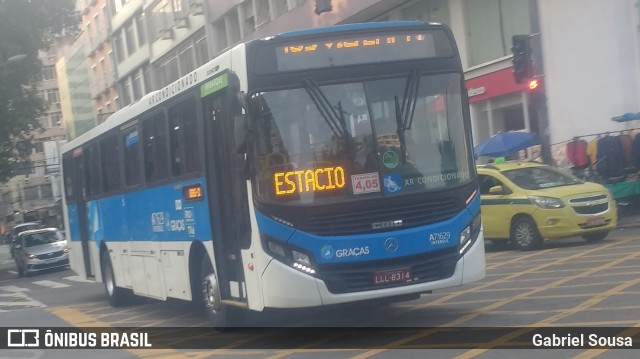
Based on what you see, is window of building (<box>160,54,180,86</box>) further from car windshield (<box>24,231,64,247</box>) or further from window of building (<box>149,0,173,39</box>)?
car windshield (<box>24,231,64,247</box>)

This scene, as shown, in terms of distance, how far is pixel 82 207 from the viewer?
19.7 meters

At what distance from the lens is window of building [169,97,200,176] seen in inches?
482

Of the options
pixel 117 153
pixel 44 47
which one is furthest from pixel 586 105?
pixel 44 47

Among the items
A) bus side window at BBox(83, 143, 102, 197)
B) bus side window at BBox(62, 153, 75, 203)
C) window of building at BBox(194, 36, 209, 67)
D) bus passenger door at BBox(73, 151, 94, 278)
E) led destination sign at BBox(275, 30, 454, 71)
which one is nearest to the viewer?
led destination sign at BBox(275, 30, 454, 71)

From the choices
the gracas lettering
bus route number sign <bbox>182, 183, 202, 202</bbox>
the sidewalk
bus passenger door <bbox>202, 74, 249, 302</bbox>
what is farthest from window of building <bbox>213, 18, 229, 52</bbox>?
the gracas lettering

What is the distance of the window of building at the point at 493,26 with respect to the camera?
2788 cm

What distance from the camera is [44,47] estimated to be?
1649 inches

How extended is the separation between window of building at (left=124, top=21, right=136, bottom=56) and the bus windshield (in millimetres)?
48497

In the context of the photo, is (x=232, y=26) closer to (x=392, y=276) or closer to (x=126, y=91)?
(x=126, y=91)

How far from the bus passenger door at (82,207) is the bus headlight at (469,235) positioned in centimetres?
1053

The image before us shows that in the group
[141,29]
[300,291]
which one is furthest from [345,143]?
[141,29]

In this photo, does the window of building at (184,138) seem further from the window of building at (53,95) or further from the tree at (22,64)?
the window of building at (53,95)

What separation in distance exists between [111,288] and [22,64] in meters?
24.9

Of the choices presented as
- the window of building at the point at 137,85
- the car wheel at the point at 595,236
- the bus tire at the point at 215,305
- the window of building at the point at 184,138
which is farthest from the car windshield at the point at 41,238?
the bus tire at the point at 215,305
